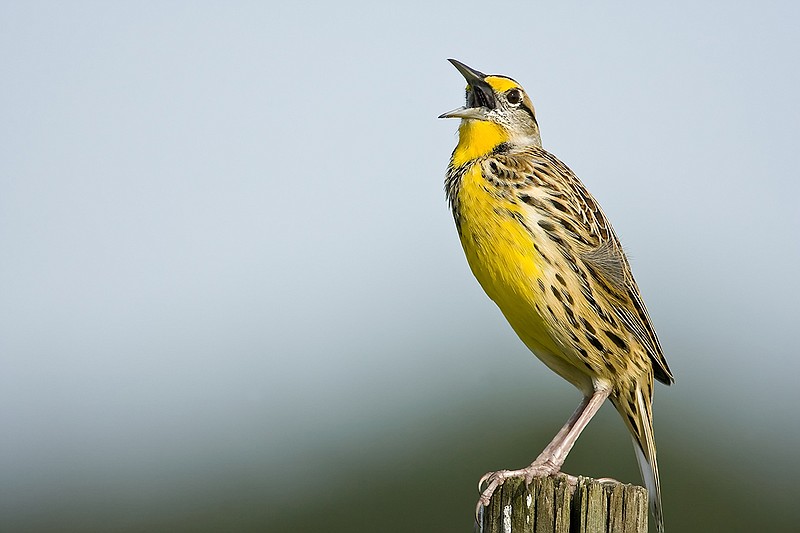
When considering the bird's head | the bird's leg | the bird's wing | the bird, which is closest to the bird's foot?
the bird's leg

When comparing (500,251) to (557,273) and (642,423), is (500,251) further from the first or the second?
(642,423)

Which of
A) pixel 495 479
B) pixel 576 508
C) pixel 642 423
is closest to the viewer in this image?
pixel 576 508

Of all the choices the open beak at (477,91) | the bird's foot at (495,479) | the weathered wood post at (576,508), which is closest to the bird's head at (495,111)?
the open beak at (477,91)

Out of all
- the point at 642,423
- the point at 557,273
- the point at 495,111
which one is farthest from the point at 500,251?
the point at 642,423

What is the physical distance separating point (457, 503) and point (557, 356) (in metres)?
6.36

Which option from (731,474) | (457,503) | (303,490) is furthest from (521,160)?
(303,490)

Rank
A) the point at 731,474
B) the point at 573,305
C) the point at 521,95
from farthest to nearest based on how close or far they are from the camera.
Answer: the point at 731,474 → the point at 521,95 → the point at 573,305

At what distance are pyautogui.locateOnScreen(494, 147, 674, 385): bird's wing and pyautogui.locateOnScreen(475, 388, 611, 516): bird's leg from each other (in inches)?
15.8

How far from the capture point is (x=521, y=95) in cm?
713

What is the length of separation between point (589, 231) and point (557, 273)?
1.15ft

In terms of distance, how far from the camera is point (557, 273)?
6367mm

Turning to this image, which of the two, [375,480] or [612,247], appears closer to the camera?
[612,247]

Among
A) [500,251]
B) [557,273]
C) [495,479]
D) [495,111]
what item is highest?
[495,111]

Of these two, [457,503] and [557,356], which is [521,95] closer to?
[557,356]
